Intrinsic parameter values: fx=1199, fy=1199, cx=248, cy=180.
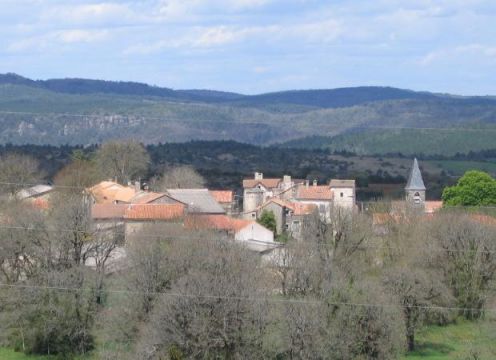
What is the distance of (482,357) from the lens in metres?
39.8

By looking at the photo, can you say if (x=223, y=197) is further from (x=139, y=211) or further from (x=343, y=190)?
(x=139, y=211)

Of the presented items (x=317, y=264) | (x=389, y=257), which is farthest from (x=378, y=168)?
(x=317, y=264)

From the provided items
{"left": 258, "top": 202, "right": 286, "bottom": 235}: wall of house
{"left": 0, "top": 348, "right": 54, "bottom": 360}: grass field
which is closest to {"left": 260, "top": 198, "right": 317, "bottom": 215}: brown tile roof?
{"left": 258, "top": 202, "right": 286, "bottom": 235}: wall of house

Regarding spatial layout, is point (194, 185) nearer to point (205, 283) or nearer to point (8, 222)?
point (8, 222)

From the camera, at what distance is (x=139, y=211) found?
6525 centimetres

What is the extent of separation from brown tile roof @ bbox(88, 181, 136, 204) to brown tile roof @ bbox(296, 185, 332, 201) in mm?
11770

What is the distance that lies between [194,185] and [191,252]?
48.6 meters

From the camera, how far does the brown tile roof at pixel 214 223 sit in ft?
190

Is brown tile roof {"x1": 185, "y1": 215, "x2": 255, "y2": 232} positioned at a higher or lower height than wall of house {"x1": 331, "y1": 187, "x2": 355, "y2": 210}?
higher

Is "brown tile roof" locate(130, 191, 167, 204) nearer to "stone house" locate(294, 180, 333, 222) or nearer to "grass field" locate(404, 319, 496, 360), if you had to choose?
"stone house" locate(294, 180, 333, 222)

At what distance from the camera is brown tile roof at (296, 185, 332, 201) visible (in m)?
83.0

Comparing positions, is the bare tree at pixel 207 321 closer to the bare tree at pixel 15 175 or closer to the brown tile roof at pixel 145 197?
the brown tile roof at pixel 145 197

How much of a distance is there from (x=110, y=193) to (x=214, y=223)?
19108 mm

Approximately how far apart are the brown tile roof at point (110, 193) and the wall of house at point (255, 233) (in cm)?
1335
